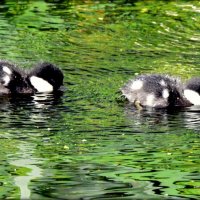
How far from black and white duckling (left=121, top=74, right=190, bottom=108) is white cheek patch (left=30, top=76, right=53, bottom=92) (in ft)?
2.62

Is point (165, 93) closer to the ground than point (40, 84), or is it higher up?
closer to the ground

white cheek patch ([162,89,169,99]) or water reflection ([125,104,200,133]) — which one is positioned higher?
white cheek patch ([162,89,169,99])

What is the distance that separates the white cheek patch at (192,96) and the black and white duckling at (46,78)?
3.85ft

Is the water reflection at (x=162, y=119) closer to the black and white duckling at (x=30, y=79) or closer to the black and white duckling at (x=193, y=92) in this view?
the black and white duckling at (x=193, y=92)

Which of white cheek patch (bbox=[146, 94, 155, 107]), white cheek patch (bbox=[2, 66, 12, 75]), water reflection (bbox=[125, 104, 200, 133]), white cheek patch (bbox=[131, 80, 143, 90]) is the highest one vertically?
white cheek patch (bbox=[2, 66, 12, 75])

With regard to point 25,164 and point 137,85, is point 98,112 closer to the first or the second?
point 137,85

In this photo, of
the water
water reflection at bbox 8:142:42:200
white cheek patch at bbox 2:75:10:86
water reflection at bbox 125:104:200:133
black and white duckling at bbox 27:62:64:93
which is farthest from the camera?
black and white duckling at bbox 27:62:64:93

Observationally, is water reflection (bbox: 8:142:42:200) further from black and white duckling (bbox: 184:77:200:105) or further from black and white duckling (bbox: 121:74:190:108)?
black and white duckling (bbox: 184:77:200:105)

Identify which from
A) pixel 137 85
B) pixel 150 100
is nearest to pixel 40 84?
pixel 137 85

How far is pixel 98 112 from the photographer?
771 cm

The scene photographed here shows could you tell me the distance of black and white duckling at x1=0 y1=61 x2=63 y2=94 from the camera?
855 centimetres

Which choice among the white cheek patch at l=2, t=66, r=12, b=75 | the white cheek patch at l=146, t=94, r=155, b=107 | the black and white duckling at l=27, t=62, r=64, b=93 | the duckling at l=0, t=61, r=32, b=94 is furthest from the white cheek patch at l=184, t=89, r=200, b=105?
the white cheek patch at l=2, t=66, r=12, b=75

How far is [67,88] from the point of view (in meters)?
8.64

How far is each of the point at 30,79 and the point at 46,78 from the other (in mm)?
166
